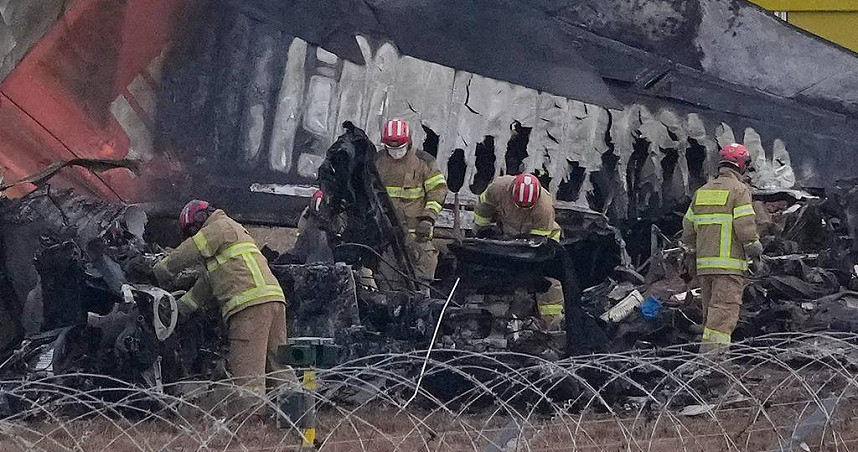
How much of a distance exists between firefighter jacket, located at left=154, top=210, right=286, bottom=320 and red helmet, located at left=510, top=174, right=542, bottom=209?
3.04 m

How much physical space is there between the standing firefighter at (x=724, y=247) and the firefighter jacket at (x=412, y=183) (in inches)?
96.8

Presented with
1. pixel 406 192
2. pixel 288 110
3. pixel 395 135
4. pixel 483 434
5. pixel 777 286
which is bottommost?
pixel 483 434

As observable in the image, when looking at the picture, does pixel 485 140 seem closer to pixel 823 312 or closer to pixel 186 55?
pixel 186 55

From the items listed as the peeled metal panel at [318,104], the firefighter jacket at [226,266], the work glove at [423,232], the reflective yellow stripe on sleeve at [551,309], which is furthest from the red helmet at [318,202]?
the peeled metal panel at [318,104]

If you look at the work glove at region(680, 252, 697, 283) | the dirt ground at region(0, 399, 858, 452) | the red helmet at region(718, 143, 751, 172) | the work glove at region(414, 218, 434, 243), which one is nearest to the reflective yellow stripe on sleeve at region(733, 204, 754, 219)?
the red helmet at region(718, 143, 751, 172)

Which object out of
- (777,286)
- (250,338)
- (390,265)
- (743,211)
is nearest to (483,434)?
(250,338)

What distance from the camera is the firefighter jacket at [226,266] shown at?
809cm

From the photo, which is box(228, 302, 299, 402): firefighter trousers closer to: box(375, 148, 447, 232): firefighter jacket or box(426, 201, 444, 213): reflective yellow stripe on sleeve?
box(426, 201, 444, 213): reflective yellow stripe on sleeve

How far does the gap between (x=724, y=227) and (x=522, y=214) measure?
1.92 metres

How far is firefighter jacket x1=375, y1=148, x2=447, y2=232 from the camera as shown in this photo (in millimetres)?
11055

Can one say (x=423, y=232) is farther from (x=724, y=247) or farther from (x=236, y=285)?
(x=236, y=285)

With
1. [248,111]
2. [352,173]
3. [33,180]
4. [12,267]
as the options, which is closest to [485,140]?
[248,111]

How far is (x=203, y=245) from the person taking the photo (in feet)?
26.5

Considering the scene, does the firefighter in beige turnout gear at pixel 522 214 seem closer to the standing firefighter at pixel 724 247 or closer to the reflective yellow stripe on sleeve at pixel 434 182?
the reflective yellow stripe on sleeve at pixel 434 182
